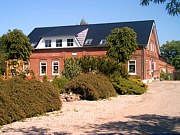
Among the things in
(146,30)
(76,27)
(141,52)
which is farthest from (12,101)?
(76,27)

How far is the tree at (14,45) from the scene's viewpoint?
1474 inches

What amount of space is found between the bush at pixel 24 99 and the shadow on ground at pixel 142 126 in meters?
2.83

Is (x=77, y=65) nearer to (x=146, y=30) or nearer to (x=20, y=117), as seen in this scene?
(x=20, y=117)

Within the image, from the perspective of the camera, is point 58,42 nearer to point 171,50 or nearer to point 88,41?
point 88,41

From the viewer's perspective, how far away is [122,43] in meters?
32.0

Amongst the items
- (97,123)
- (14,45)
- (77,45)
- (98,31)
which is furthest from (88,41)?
(97,123)

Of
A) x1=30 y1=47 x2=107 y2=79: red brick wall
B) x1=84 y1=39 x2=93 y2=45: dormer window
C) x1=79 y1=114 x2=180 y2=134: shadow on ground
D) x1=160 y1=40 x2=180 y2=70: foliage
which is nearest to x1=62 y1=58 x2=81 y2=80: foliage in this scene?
x1=79 y1=114 x2=180 y2=134: shadow on ground

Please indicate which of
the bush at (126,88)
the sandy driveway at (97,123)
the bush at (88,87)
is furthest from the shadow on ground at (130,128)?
the bush at (126,88)

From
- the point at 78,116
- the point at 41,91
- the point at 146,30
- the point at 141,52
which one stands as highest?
the point at 146,30

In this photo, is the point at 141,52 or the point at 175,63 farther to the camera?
the point at 175,63

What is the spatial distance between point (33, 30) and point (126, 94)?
33.1 metres

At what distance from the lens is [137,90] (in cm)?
2264

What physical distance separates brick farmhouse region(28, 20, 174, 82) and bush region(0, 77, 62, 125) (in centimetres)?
2864

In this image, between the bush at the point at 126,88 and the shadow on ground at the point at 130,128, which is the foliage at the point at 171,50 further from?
the shadow on ground at the point at 130,128
